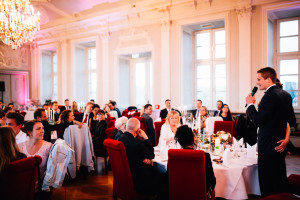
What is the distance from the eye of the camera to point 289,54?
6992 mm

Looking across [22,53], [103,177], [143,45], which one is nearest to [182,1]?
[143,45]

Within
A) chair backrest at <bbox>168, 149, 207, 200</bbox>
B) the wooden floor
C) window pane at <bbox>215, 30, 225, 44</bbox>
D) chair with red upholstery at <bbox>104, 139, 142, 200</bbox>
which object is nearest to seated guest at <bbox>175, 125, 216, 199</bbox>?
chair backrest at <bbox>168, 149, 207, 200</bbox>

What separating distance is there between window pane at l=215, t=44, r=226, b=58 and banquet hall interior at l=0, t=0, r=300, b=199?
4cm

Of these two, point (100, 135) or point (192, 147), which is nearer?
point (192, 147)

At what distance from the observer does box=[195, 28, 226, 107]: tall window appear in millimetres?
8148

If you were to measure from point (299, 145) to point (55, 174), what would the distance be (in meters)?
6.05

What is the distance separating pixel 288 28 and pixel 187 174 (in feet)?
22.5

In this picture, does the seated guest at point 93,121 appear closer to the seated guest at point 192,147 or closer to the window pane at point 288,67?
the seated guest at point 192,147

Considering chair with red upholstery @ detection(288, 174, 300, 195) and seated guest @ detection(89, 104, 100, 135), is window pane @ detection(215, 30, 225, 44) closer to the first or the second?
seated guest @ detection(89, 104, 100, 135)

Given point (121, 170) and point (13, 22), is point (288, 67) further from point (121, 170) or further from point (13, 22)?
point (13, 22)

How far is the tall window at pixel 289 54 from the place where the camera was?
22.7 feet

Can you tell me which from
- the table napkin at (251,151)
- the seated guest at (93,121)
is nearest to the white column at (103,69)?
the seated guest at (93,121)

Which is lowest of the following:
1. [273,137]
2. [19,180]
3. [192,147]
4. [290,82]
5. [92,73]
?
[19,180]

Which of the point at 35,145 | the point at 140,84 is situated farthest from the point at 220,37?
the point at 35,145
